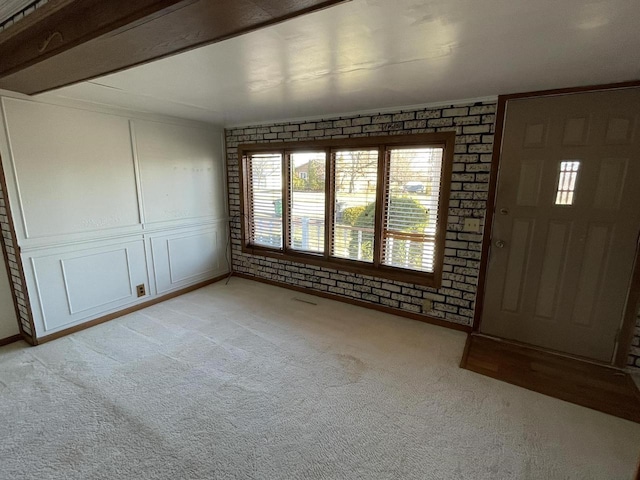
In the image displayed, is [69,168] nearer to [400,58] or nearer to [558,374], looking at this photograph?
[400,58]

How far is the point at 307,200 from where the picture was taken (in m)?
3.70

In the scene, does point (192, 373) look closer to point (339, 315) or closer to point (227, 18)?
point (339, 315)

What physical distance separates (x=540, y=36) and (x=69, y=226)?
3.81 metres

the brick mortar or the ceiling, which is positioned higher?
the ceiling

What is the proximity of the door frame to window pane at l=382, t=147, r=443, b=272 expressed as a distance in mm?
457

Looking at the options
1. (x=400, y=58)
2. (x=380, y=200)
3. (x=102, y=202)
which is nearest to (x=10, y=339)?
(x=102, y=202)

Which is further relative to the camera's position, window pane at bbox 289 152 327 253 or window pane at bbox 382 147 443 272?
window pane at bbox 289 152 327 253

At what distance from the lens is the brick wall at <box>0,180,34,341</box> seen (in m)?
2.46

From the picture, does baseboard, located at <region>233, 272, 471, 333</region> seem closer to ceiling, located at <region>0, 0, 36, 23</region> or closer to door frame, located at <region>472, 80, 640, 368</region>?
door frame, located at <region>472, 80, 640, 368</region>

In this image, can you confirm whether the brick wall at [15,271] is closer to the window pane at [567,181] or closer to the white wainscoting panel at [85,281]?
the white wainscoting panel at [85,281]

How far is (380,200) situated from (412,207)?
13.6 inches

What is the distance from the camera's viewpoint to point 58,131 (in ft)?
8.59

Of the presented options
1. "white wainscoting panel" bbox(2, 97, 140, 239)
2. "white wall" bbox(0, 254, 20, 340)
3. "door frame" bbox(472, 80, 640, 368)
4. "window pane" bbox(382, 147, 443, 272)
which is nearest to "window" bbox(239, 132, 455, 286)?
"window pane" bbox(382, 147, 443, 272)

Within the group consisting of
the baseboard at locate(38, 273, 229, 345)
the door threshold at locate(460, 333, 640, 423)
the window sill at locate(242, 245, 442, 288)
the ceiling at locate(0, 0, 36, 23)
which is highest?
the ceiling at locate(0, 0, 36, 23)
